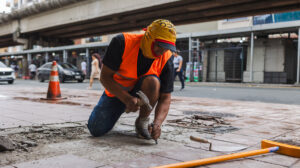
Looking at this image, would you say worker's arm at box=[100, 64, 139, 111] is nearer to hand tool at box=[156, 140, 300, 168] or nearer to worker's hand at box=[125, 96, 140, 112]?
worker's hand at box=[125, 96, 140, 112]

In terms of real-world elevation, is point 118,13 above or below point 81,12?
below

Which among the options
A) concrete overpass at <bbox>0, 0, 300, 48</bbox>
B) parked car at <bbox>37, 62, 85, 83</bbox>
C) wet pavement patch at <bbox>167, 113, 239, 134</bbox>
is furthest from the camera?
parked car at <bbox>37, 62, 85, 83</bbox>

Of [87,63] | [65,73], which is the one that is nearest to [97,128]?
[65,73]

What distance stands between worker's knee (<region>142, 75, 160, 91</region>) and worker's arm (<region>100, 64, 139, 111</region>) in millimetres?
203

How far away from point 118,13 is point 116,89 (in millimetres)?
19134

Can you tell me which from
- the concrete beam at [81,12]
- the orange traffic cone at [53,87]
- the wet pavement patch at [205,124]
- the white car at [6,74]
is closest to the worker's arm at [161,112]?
the wet pavement patch at [205,124]

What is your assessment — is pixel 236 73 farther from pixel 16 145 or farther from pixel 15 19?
pixel 15 19

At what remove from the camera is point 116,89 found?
2.54 metres

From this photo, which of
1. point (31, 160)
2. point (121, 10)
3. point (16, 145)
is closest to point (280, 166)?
point (31, 160)

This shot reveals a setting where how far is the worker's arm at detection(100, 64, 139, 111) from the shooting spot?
97.8 inches

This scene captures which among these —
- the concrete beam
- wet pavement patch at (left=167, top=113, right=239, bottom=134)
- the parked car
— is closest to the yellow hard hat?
wet pavement patch at (left=167, top=113, right=239, bottom=134)

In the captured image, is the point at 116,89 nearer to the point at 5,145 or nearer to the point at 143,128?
the point at 143,128

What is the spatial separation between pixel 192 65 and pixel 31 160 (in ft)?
61.0

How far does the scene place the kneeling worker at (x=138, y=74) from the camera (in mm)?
2311
